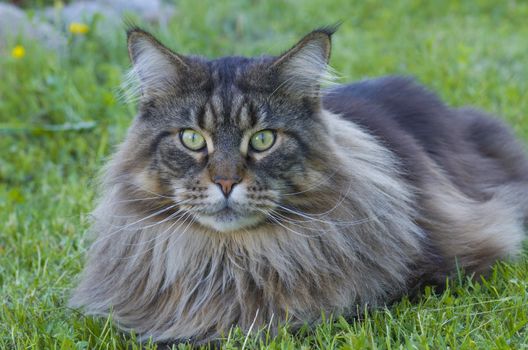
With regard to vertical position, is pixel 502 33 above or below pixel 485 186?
above

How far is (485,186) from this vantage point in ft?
12.0

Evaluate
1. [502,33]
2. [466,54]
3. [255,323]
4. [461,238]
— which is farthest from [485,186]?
[502,33]

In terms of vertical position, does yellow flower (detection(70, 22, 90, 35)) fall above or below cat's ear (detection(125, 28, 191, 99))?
above

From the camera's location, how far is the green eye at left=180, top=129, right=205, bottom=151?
8.79 feet

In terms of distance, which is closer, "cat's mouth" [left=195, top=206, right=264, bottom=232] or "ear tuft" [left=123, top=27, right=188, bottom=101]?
"cat's mouth" [left=195, top=206, right=264, bottom=232]

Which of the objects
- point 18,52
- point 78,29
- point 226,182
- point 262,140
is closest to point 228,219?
point 226,182

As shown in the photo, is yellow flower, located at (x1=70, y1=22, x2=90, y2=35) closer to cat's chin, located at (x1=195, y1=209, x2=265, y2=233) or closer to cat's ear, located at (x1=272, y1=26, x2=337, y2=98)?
cat's ear, located at (x1=272, y1=26, x2=337, y2=98)

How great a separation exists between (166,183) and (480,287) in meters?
1.39

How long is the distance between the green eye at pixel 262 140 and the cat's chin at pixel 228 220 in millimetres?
254

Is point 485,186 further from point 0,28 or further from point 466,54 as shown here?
point 0,28

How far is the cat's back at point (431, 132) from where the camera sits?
330cm

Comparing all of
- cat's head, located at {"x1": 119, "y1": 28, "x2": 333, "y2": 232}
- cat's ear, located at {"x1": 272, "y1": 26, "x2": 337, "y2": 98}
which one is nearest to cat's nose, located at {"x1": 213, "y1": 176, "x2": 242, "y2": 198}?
cat's head, located at {"x1": 119, "y1": 28, "x2": 333, "y2": 232}

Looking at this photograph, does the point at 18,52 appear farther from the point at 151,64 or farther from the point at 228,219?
the point at 228,219

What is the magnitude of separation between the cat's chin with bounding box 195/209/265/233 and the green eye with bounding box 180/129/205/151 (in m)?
0.26
